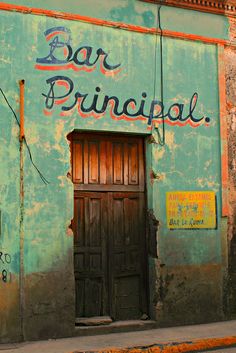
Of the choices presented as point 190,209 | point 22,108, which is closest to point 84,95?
point 22,108

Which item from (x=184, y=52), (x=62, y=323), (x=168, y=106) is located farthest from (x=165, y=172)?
(x=62, y=323)

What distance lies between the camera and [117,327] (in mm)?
7668

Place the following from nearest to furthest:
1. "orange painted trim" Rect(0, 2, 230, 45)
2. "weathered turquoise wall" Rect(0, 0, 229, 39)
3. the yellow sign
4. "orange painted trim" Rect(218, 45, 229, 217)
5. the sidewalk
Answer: the sidewalk < "orange painted trim" Rect(0, 2, 230, 45) < "weathered turquoise wall" Rect(0, 0, 229, 39) < the yellow sign < "orange painted trim" Rect(218, 45, 229, 217)

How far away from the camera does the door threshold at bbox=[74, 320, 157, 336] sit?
24.4ft

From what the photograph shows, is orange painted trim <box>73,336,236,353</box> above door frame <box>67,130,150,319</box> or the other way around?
the other way around

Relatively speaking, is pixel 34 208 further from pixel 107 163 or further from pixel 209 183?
pixel 209 183

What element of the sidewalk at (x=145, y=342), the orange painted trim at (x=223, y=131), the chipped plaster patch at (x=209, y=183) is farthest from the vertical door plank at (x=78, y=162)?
the orange painted trim at (x=223, y=131)

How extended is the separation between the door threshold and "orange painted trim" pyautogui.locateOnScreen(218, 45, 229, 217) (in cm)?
207

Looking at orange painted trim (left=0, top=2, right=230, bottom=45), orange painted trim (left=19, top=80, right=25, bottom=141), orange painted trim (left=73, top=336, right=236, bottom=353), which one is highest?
orange painted trim (left=0, top=2, right=230, bottom=45)

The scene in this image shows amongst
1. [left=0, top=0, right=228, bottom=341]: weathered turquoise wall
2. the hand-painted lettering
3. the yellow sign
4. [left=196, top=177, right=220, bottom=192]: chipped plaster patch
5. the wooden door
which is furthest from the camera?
[left=196, top=177, right=220, bottom=192]: chipped plaster patch

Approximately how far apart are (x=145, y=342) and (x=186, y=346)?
52 cm

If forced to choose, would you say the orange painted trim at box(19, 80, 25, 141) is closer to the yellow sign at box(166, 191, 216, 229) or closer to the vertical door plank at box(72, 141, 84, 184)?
→ the vertical door plank at box(72, 141, 84, 184)

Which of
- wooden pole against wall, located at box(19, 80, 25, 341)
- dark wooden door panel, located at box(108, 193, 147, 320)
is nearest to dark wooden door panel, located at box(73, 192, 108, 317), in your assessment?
dark wooden door panel, located at box(108, 193, 147, 320)

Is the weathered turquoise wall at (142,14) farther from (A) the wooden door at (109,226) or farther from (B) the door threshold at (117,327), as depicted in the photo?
(B) the door threshold at (117,327)
